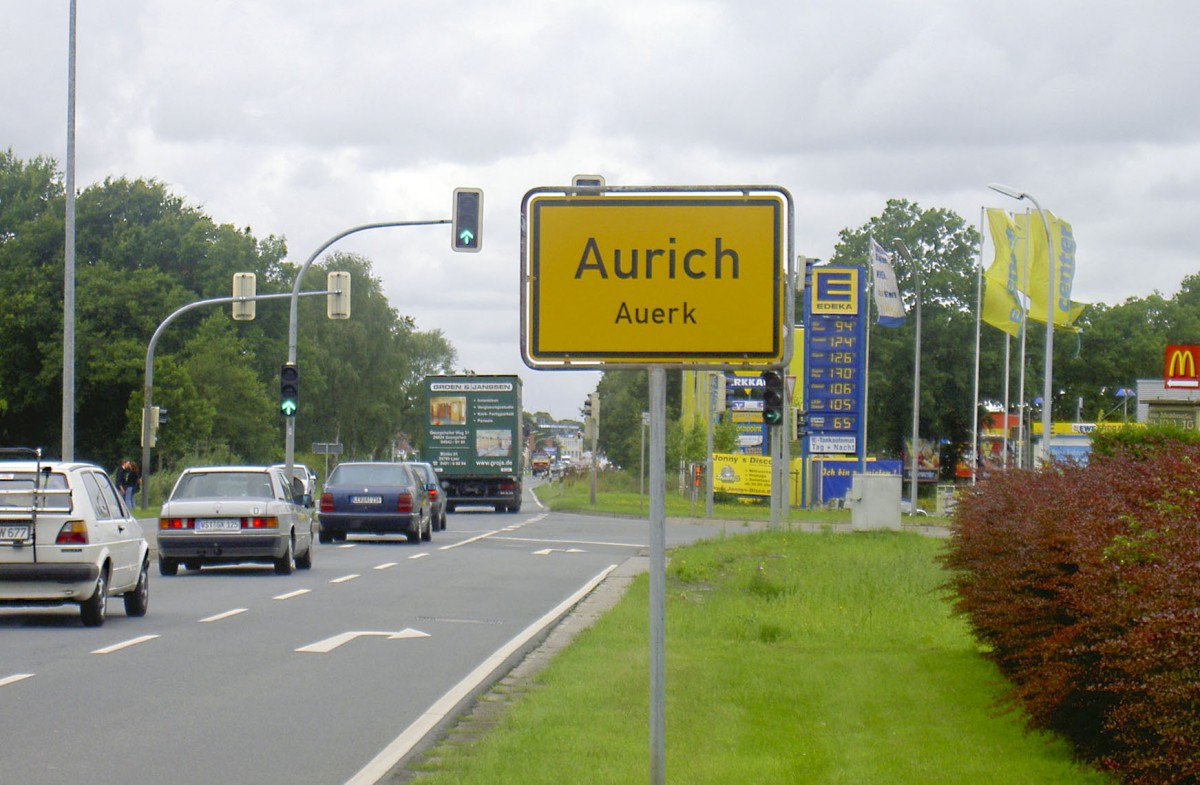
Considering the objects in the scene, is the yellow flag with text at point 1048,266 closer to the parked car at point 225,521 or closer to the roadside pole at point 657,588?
the parked car at point 225,521

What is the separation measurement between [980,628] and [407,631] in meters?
6.28

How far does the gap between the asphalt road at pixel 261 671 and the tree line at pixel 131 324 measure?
3769cm

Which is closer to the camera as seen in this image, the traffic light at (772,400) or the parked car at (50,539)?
the parked car at (50,539)

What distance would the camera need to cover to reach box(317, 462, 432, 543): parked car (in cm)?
3228

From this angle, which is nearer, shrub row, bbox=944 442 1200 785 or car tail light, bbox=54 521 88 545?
shrub row, bbox=944 442 1200 785

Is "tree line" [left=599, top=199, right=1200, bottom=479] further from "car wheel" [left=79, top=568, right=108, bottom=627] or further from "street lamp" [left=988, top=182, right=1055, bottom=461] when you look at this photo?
"car wheel" [left=79, top=568, right=108, bottom=627]

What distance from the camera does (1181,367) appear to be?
4278 cm

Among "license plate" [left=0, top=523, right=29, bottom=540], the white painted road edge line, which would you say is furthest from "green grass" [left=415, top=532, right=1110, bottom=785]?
"license plate" [left=0, top=523, right=29, bottom=540]

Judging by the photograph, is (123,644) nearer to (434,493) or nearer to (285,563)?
(285,563)

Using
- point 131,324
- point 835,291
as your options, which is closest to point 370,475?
point 835,291

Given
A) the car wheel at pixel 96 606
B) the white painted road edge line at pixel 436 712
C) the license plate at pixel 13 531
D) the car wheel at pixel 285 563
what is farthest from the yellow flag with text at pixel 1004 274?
the license plate at pixel 13 531

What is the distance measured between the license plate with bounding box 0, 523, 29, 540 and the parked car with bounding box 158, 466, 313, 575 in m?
7.39

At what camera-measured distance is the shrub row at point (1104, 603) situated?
560cm

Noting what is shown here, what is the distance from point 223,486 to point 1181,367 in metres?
28.7
